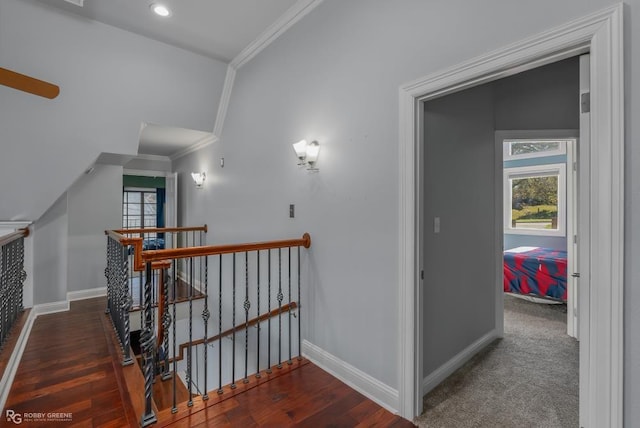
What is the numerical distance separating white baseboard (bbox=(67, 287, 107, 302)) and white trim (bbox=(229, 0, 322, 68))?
13.0 feet

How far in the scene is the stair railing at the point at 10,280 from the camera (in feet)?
8.21

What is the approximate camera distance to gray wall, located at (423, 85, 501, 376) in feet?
7.55

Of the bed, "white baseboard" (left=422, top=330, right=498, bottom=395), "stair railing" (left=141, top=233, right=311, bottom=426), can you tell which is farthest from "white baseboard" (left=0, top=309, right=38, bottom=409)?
the bed

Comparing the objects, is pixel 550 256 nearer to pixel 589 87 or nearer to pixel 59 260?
pixel 589 87

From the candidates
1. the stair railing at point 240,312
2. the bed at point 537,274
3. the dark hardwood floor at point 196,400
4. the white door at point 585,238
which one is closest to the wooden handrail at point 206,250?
the stair railing at point 240,312

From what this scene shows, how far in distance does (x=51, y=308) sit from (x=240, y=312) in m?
2.54

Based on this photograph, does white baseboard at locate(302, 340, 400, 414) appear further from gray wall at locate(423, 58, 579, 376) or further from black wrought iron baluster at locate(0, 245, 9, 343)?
black wrought iron baluster at locate(0, 245, 9, 343)

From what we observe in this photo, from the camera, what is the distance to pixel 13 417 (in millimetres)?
1910

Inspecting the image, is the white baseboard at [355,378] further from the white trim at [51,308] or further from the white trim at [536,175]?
the white trim at [536,175]

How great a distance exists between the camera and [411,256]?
1.92 metres

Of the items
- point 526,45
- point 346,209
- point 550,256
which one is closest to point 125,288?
point 346,209

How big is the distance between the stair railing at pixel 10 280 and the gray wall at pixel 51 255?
345 mm

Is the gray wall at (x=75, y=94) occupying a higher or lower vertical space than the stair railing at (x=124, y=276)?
higher

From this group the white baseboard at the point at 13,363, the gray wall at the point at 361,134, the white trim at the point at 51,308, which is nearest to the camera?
the gray wall at the point at 361,134
